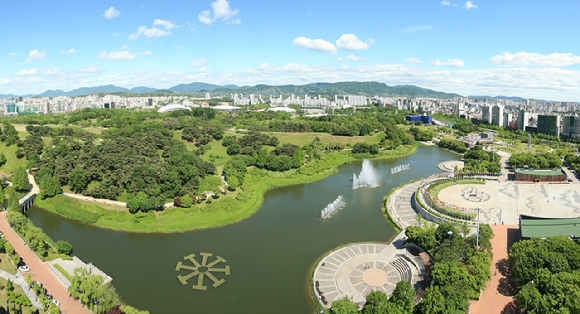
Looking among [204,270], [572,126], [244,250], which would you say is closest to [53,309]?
[204,270]

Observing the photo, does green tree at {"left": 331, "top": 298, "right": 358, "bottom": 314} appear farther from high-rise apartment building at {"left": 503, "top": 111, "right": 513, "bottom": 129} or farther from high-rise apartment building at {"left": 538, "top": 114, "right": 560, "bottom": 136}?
high-rise apartment building at {"left": 503, "top": 111, "right": 513, "bottom": 129}

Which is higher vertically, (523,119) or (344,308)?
(523,119)

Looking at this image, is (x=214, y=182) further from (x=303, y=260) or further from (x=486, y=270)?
(x=486, y=270)

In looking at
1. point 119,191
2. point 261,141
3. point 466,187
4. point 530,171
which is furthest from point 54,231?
point 530,171

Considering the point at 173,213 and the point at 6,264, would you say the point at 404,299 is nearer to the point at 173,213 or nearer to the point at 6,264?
the point at 173,213

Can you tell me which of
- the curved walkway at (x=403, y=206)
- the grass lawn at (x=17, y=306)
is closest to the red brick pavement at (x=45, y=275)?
the grass lawn at (x=17, y=306)

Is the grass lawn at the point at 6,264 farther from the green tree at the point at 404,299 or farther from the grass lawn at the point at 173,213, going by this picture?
the green tree at the point at 404,299
